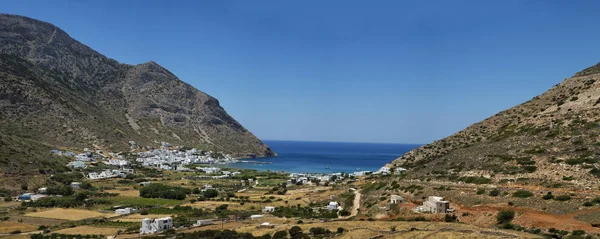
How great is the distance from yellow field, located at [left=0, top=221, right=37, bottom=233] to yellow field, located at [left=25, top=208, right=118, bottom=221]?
546 centimetres

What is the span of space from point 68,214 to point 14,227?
983cm

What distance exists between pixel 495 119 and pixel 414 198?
3010 cm

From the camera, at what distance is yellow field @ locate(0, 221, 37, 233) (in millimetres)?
42600

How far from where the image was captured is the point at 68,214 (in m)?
53.6

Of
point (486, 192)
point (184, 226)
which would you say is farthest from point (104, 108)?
point (486, 192)

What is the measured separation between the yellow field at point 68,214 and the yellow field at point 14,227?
546 cm

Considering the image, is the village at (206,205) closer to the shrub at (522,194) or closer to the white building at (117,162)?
the shrub at (522,194)

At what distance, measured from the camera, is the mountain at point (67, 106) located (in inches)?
4131

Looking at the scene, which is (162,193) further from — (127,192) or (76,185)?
(76,185)

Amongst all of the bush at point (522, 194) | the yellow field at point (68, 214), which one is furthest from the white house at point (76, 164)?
the bush at point (522, 194)

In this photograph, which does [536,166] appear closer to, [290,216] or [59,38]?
[290,216]

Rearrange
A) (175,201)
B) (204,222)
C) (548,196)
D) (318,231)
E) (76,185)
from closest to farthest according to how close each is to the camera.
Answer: (548,196)
(318,231)
(204,222)
(175,201)
(76,185)

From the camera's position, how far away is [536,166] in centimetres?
3850

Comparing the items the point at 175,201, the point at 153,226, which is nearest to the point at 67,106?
the point at 175,201
